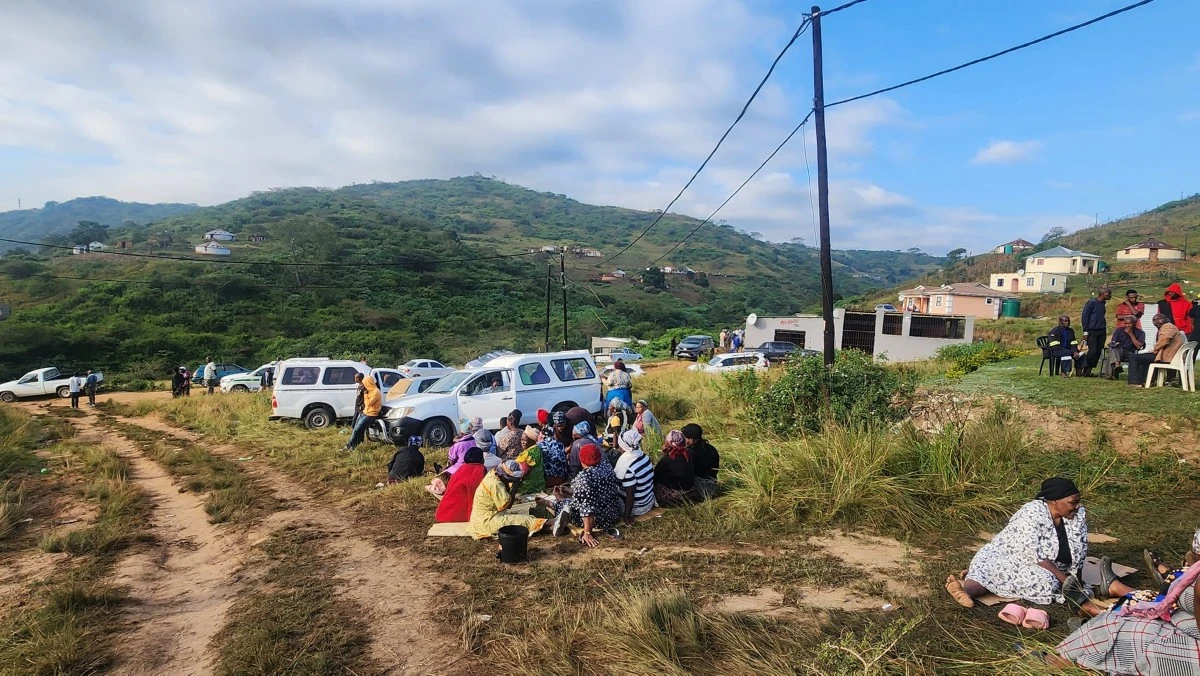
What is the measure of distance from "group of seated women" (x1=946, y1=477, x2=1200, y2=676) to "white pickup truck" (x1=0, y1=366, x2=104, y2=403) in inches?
1188

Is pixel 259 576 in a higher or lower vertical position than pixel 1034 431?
lower

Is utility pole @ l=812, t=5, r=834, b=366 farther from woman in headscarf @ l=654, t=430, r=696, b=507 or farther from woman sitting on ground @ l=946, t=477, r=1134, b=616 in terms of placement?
woman sitting on ground @ l=946, t=477, r=1134, b=616

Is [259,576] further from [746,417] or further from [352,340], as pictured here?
[352,340]

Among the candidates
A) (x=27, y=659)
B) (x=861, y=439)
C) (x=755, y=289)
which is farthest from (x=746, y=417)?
(x=755, y=289)

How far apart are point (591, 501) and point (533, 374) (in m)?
6.09

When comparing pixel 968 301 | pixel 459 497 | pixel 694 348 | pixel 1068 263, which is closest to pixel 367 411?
pixel 459 497

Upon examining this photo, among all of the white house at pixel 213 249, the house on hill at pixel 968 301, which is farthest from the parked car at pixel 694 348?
the white house at pixel 213 249

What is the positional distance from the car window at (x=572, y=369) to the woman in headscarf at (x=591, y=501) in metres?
6.03

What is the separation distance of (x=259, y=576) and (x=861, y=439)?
6250 mm

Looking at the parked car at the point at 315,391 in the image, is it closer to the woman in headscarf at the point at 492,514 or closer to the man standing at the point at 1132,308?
the woman in headscarf at the point at 492,514

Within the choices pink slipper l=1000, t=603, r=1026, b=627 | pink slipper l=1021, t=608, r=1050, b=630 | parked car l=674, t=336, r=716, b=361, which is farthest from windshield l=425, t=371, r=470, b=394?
parked car l=674, t=336, r=716, b=361

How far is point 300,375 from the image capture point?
15.0m

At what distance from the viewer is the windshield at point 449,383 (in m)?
12.1

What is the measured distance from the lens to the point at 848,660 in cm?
359
